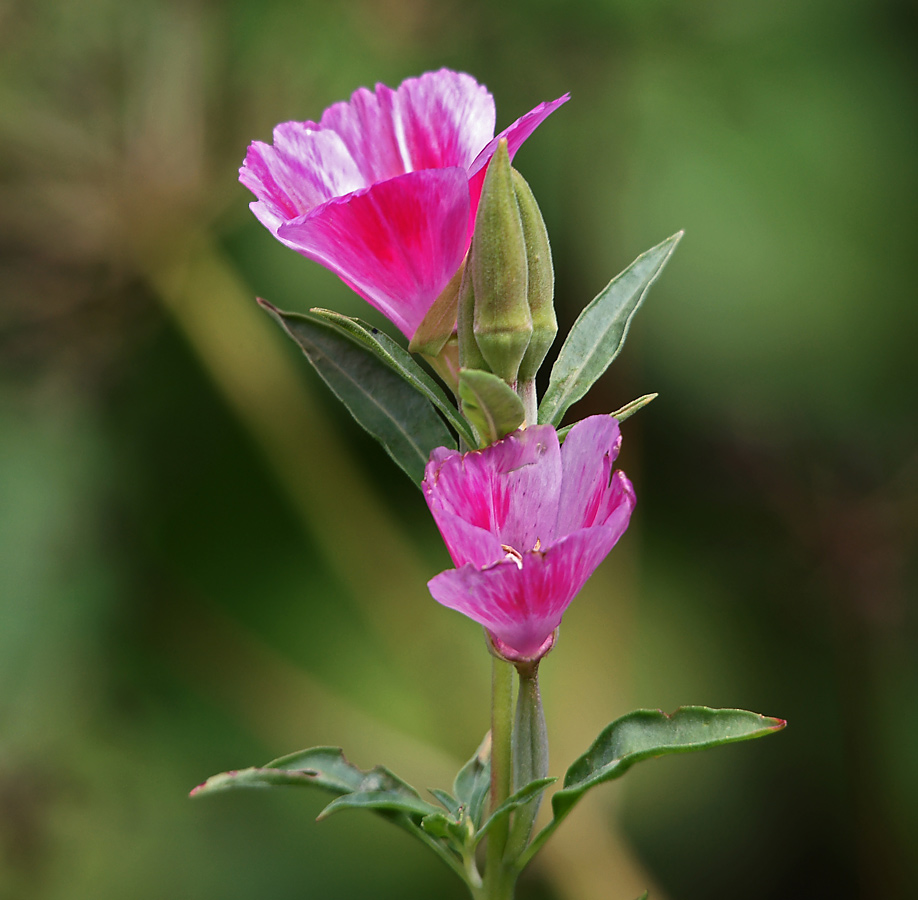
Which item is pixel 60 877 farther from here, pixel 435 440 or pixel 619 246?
pixel 619 246

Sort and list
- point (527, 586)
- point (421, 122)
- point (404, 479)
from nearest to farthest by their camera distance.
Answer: point (527, 586) < point (421, 122) < point (404, 479)

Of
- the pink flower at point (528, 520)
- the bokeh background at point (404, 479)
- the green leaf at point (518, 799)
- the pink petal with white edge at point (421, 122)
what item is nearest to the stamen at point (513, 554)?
the pink flower at point (528, 520)

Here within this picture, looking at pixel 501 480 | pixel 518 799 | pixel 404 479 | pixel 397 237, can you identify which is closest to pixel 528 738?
pixel 518 799

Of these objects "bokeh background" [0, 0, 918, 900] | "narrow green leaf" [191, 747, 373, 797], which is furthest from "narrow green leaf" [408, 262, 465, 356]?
"bokeh background" [0, 0, 918, 900]

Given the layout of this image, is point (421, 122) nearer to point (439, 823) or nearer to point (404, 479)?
point (439, 823)

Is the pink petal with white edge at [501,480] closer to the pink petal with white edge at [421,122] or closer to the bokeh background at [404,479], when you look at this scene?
the pink petal with white edge at [421,122]

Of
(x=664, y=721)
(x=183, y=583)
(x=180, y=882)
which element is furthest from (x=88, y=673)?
(x=664, y=721)

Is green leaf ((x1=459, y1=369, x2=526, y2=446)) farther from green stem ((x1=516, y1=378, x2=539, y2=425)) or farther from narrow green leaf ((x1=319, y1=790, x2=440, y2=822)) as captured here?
narrow green leaf ((x1=319, y1=790, x2=440, y2=822))
